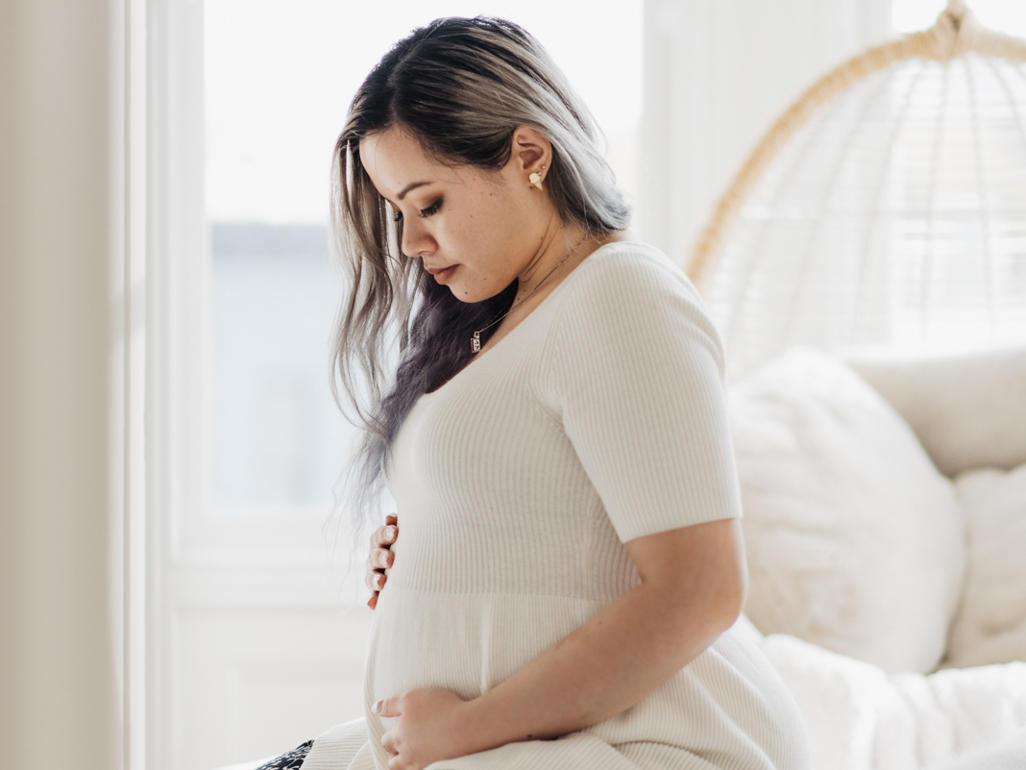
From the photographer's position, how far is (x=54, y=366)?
1.67ft

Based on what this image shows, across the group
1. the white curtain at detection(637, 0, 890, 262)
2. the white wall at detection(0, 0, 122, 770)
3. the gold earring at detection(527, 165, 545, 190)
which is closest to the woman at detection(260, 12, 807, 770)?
the gold earring at detection(527, 165, 545, 190)

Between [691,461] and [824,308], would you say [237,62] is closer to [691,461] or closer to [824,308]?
[824,308]

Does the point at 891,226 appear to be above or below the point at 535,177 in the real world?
below

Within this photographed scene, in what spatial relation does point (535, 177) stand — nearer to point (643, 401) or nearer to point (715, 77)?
point (643, 401)

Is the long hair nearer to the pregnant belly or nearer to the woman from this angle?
the woman

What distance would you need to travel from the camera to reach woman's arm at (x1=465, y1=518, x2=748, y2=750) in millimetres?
781

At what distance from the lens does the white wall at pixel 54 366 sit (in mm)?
491

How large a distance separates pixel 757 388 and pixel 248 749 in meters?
1.34

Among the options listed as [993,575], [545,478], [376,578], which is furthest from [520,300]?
[993,575]

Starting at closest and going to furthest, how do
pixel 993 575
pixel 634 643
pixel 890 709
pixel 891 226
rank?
pixel 634 643 → pixel 890 709 → pixel 993 575 → pixel 891 226

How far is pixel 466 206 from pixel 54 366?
507 millimetres

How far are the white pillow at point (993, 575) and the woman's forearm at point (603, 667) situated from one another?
1.03 metres

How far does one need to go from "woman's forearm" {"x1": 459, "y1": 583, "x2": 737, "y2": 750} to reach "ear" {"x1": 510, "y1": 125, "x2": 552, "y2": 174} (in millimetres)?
396

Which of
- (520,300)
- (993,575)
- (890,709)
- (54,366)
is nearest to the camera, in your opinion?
(54,366)
